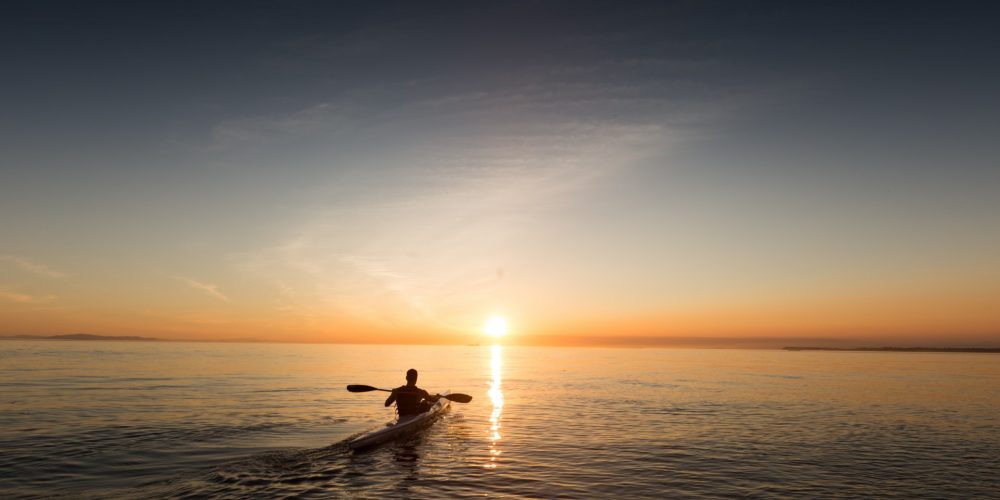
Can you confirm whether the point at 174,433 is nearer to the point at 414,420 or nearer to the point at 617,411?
the point at 414,420

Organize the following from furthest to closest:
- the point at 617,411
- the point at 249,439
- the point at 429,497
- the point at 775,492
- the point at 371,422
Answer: the point at 617,411
the point at 371,422
the point at 249,439
the point at 775,492
the point at 429,497

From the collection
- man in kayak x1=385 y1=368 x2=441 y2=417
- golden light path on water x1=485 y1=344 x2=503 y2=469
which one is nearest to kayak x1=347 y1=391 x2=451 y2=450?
man in kayak x1=385 y1=368 x2=441 y2=417

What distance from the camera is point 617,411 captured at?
125 feet

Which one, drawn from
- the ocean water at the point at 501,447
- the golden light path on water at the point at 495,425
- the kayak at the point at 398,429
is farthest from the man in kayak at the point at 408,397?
the golden light path on water at the point at 495,425

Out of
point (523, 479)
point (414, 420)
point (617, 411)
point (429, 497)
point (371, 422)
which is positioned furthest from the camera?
point (617, 411)

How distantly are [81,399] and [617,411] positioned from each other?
121 ft

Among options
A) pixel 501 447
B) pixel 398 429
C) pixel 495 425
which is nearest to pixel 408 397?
pixel 398 429

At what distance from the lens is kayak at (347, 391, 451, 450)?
23.1 m

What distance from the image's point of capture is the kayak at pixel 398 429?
910 inches

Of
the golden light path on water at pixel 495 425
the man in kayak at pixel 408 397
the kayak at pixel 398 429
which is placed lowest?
the golden light path on water at pixel 495 425

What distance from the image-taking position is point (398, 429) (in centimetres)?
2652

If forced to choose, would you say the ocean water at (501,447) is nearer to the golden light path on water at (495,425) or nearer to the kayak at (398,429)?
the golden light path on water at (495,425)

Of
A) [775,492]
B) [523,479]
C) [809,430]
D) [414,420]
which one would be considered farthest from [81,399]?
[809,430]

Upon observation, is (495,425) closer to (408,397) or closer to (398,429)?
(408,397)
